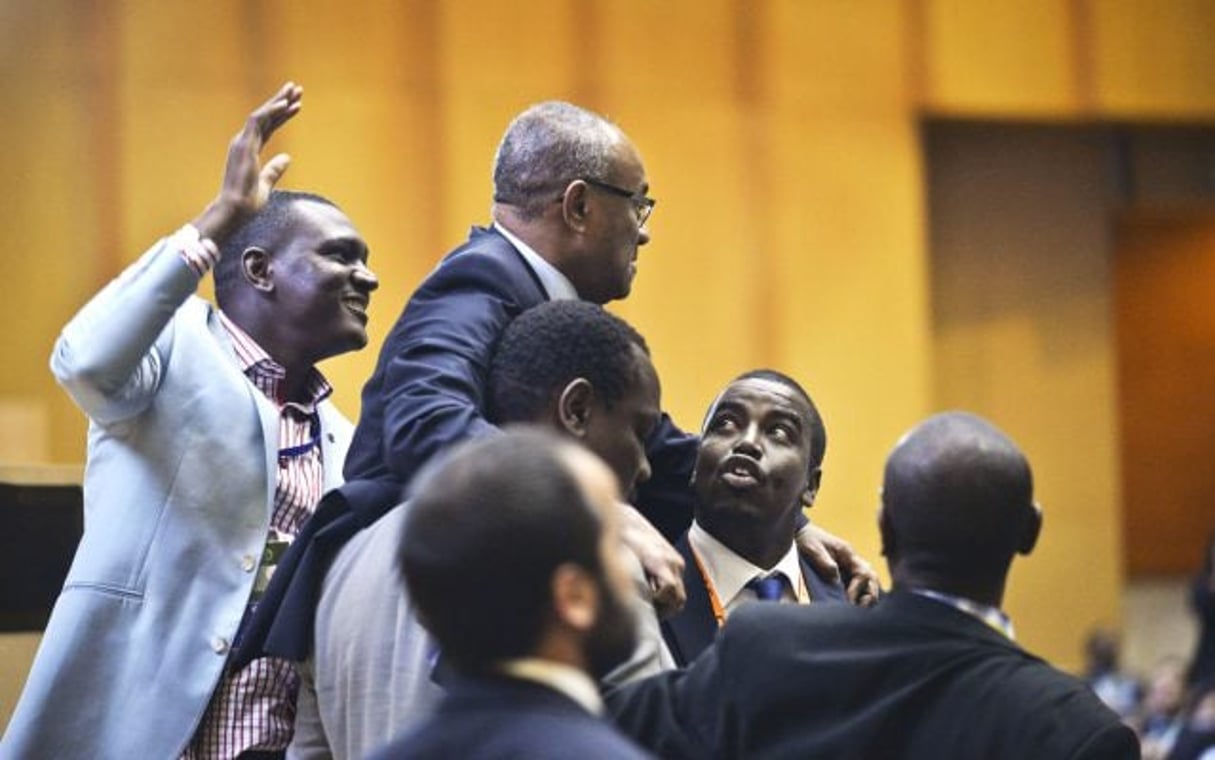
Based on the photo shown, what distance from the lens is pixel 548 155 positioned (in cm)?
321

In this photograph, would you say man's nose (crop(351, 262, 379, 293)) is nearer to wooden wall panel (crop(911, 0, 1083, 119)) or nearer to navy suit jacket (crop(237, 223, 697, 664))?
navy suit jacket (crop(237, 223, 697, 664))

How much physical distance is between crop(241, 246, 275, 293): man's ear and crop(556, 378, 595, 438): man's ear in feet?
3.30

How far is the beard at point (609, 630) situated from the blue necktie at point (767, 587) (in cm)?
148

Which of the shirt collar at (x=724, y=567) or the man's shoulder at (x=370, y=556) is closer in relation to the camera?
the man's shoulder at (x=370, y=556)

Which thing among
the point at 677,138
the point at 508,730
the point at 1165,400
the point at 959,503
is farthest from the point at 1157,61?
the point at 508,730

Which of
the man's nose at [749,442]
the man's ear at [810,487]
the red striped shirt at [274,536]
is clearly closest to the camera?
the red striped shirt at [274,536]

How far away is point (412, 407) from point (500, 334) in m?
0.23

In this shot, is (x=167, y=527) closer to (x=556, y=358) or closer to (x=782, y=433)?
(x=556, y=358)

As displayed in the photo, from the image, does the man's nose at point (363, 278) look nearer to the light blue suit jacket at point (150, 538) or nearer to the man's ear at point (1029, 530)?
the light blue suit jacket at point (150, 538)

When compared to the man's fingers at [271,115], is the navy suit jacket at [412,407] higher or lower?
lower

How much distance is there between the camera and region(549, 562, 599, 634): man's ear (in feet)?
5.56

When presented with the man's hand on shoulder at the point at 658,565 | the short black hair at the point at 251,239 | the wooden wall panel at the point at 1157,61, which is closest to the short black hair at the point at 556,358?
the man's hand on shoulder at the point at 658,565

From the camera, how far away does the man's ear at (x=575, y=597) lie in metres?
1.69

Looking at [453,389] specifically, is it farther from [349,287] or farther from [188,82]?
[188,82]
